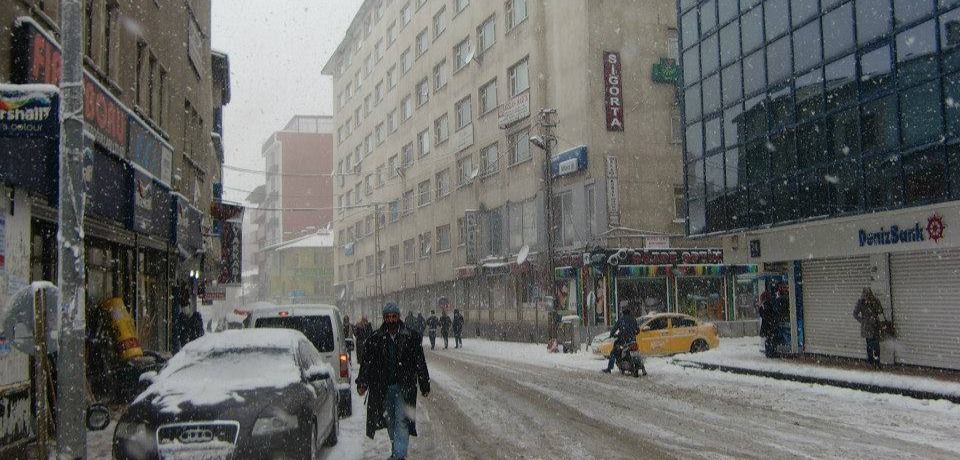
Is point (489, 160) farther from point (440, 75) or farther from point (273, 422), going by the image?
point (273, 422)

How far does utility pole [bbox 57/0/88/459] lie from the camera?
6488 mm

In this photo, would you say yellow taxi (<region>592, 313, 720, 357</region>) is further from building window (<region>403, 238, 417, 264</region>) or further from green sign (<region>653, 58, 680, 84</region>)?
building window (<region>403, 238, 417, 264</region>)

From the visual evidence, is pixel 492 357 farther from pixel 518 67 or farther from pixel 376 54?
pixel 376 54

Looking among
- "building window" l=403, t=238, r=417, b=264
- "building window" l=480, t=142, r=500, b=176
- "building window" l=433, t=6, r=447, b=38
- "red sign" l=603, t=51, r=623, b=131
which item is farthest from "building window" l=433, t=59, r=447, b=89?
"red sign" l=603, t=51, r=623, b=131

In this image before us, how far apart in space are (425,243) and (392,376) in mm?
45051

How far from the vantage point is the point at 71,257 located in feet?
22.2

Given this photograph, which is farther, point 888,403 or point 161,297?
point 161,297

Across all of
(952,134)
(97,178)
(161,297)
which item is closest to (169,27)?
(161,297)

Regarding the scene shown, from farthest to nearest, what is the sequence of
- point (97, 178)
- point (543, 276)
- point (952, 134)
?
1. point (543, 276)
2. point (952, 134)
3. point (97, 178)

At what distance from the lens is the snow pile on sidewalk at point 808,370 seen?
14.5 m

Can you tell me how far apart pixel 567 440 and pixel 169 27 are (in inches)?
656

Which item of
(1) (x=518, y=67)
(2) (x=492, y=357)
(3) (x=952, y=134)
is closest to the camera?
(3) (x=952, y=134)

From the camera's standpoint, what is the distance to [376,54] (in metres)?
66.7

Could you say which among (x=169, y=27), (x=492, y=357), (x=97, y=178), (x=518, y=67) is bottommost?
(x=492, y=357)
